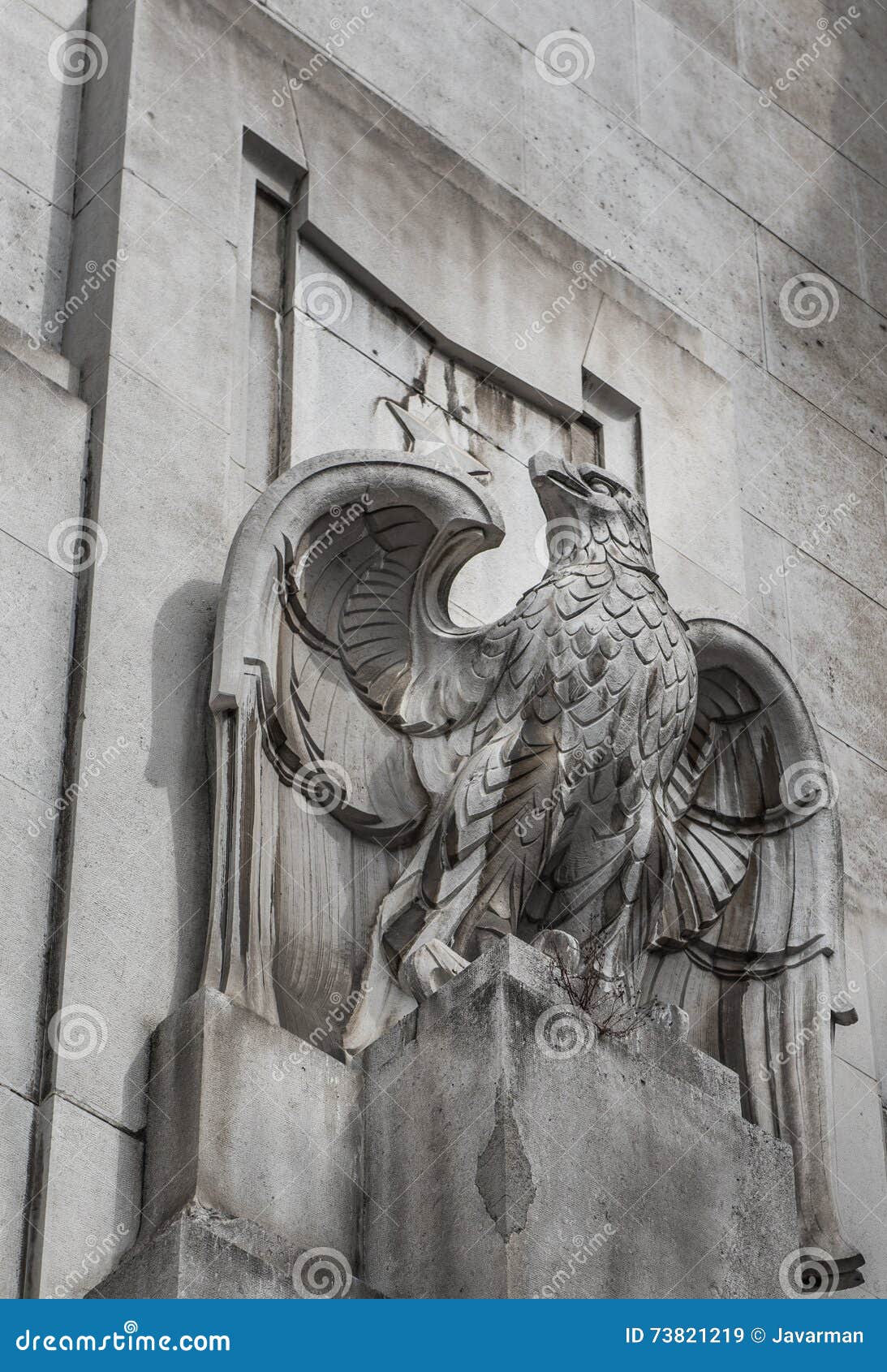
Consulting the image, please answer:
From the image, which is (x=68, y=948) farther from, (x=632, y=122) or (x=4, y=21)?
(x=632, y=122)

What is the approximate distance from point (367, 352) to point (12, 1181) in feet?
10.5

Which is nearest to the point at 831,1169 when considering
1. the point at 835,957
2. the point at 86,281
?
the point at 835,957

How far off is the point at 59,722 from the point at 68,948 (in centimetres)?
68

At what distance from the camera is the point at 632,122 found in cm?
948
